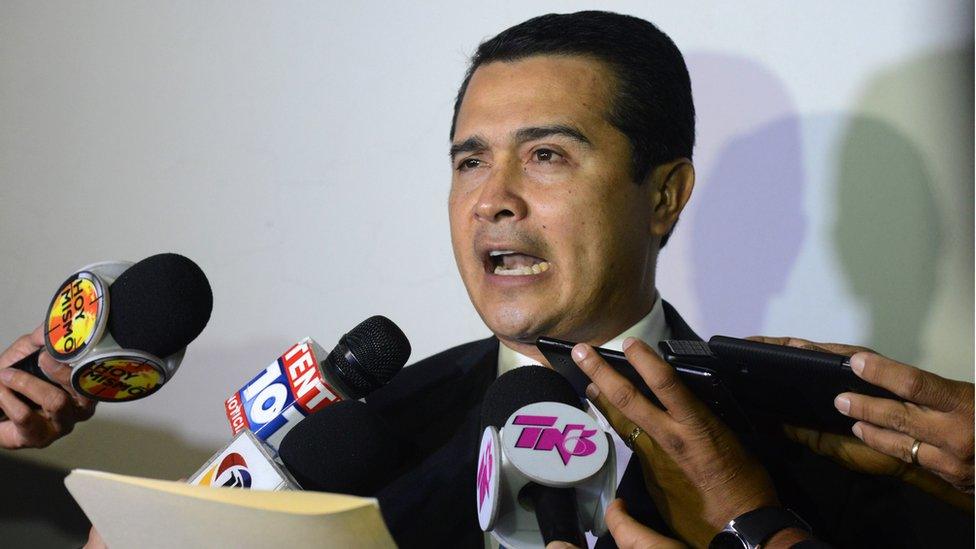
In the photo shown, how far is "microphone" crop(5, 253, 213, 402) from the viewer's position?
4.27ft

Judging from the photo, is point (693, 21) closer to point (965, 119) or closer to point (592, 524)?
point (965, 119)

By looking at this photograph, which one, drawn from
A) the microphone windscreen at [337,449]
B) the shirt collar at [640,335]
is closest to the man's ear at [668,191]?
the shirt collar at [640,335]

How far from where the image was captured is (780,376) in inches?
48.0

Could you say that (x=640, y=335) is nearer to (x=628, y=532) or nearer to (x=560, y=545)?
(x=628, y=532)

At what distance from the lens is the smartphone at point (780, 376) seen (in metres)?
1.16

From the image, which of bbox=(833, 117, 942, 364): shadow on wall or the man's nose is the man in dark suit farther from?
bbox=(833, 117, 942, 364): shadow on wall

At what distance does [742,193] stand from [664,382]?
38.6 inches

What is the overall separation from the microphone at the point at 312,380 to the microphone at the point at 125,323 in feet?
0.39

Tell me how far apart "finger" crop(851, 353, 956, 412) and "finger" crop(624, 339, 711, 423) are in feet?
0.68

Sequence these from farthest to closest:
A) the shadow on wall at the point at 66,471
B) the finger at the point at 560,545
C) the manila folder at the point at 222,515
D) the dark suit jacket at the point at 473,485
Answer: the shadow on wall at the point at 66,471 → the dark suit jacket at the point at 473,485 → the finger at the point at 560,545 → the manila folder at the point at 222,515

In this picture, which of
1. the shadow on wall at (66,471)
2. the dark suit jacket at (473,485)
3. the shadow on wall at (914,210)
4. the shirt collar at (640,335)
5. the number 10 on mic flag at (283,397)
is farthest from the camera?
the shadow on wall at (66,471)

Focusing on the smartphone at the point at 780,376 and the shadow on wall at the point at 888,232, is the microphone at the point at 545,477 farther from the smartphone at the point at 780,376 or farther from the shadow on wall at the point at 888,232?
the shadow on wall at the point at 888,232

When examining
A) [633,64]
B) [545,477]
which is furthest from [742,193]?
[545,477]

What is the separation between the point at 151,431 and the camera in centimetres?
252
